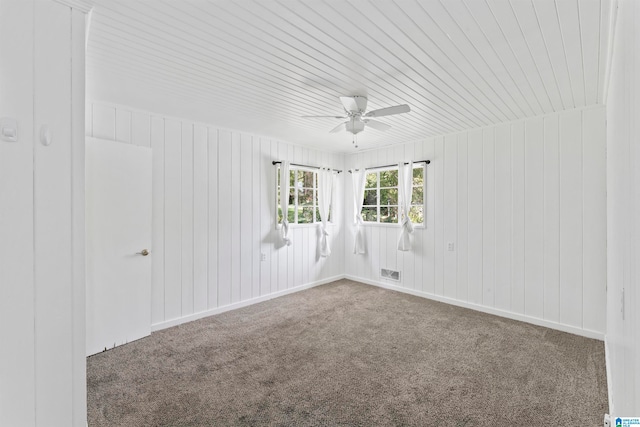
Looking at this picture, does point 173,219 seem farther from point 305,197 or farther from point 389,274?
point 389,274

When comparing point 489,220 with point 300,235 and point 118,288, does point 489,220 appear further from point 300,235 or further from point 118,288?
point 118,288

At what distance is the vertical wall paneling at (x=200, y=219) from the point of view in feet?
12.6

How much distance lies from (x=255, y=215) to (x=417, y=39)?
10.6 feet

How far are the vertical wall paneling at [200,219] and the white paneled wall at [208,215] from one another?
1 centimetres

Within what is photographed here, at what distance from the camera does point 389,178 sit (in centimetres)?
531

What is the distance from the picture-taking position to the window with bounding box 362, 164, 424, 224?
4.83m

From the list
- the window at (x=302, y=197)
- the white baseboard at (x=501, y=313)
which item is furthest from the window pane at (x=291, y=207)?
the white baseboard at (x=501, y=313)

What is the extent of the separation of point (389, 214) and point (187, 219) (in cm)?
328

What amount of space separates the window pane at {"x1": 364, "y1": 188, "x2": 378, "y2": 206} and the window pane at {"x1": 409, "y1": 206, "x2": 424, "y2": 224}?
2.51ft

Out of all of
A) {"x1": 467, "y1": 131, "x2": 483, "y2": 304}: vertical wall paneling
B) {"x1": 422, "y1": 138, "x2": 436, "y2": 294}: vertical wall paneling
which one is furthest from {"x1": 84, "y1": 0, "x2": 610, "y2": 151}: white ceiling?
{"x1": 422, "y1": 138, "x2": 436, "y2": 294}: vertical wall paneling

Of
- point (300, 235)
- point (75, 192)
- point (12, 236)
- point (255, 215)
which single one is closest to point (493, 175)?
point (300, 235)

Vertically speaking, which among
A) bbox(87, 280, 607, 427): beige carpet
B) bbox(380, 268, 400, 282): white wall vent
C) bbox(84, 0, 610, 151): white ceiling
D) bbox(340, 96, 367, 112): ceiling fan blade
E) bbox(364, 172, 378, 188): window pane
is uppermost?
bbox(84, 0, 610, 151): white ceiling

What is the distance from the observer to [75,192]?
1.60 meters

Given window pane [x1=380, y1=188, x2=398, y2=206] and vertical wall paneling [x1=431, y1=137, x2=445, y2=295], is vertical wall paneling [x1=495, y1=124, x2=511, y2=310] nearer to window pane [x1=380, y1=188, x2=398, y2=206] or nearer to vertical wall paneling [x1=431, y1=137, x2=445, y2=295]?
vertical wall paneling [x1=431, y1=137, x2=445, y2=295]
